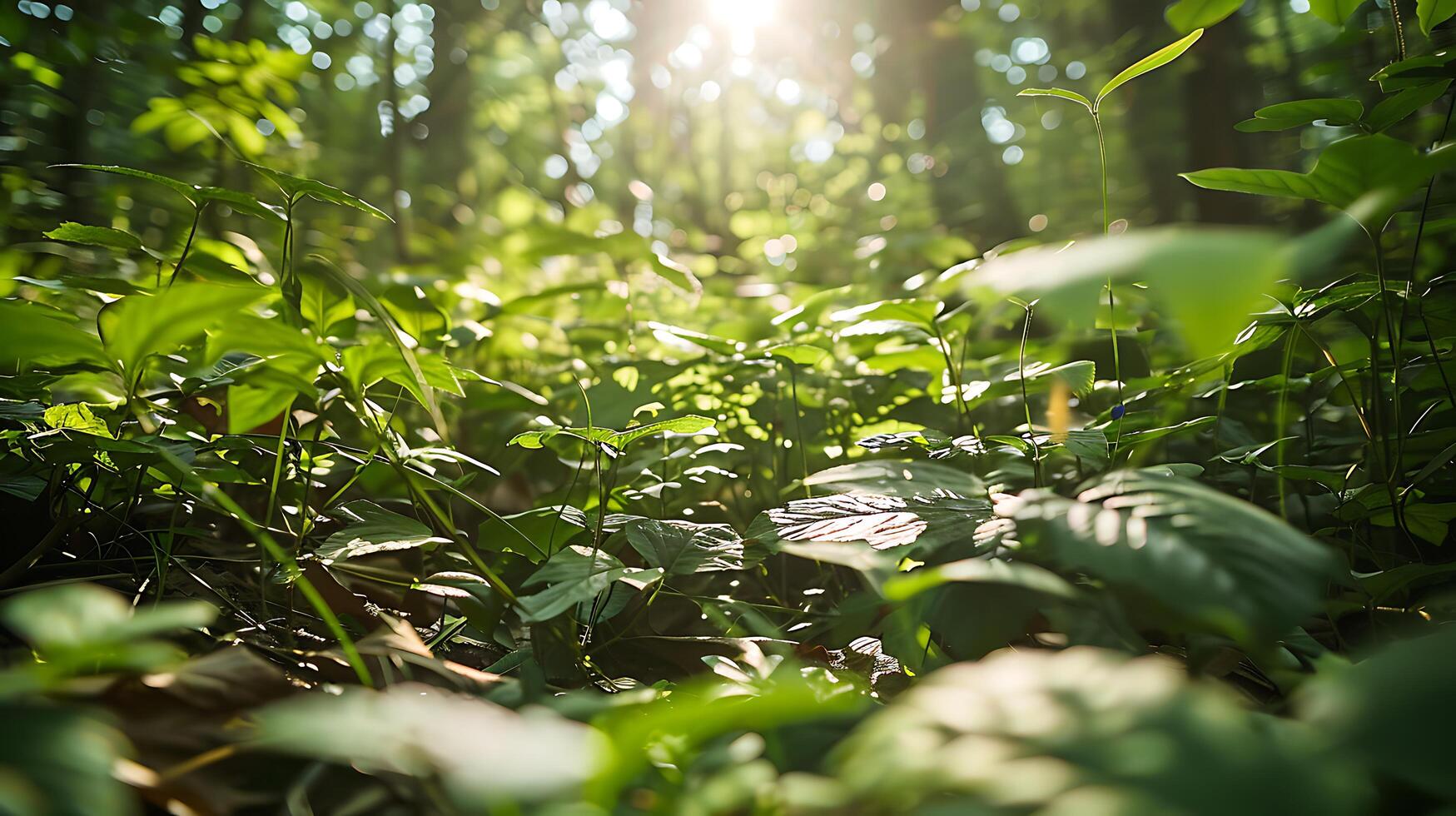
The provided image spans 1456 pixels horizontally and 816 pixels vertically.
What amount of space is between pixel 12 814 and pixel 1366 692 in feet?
2.04

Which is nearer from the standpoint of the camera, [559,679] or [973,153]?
[559,679]

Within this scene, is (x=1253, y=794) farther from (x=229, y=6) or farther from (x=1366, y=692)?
(x=229, y=6)

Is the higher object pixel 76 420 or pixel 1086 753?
pixel 76 420

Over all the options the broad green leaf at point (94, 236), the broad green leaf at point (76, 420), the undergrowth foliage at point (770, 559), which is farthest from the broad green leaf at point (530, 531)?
the broad green leaf at point (94, 236)

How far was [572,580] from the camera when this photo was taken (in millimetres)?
692

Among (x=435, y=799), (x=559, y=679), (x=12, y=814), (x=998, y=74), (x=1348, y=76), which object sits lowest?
(x=559, y=679)

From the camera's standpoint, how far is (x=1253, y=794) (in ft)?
1.04

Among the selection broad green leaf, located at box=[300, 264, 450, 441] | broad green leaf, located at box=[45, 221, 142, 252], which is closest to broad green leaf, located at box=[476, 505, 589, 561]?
broad green leaf, located at box=[300, 264, 450, 441]

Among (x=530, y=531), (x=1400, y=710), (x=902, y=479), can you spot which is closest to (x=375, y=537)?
(x=530, y=531)

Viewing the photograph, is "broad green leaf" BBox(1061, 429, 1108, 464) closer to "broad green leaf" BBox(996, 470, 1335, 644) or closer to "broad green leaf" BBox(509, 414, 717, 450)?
"broad green leaf" BBox(996, 470, 1335, 644)

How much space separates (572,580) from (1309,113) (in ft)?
3.03

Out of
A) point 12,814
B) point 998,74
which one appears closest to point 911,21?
point 998,74

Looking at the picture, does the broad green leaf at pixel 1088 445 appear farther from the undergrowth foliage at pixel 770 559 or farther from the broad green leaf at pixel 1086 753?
the broad green leaf at pixel 1086 753

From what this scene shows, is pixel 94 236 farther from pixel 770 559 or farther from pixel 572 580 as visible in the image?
pixel 770 559
